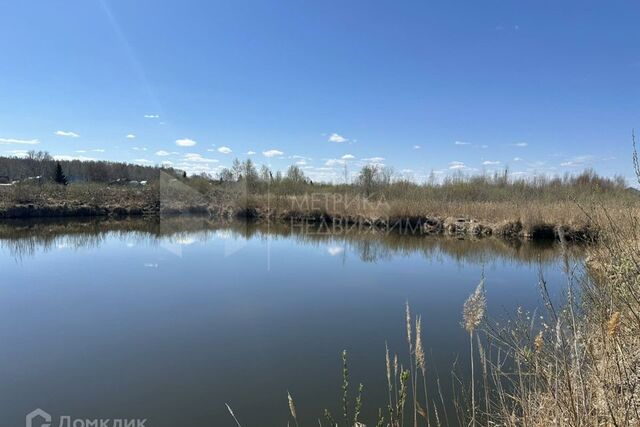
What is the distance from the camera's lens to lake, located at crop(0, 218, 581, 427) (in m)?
3.71

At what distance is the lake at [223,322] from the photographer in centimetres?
371

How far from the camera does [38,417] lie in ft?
11.3

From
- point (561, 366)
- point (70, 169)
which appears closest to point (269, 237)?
point (561, 366)

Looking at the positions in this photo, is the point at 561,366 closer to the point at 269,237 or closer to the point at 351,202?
the point at 269,237

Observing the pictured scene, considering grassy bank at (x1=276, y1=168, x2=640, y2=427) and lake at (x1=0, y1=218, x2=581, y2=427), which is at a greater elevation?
grassy bank at (x1=276, y1=168, x2=640, y2=427)

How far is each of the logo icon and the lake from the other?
0.24 ft

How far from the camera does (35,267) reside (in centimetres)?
940

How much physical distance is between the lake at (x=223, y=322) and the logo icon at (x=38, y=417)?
7 cm

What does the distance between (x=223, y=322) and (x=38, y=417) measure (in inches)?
99.4

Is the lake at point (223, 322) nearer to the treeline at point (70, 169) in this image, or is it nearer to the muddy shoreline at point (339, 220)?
the muddy shoreline at point (339, 220)

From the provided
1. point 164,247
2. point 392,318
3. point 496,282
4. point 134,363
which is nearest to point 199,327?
point 134,363

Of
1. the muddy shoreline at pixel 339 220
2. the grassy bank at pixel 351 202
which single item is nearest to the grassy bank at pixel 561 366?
the muddy shoreline at pixel 339 220

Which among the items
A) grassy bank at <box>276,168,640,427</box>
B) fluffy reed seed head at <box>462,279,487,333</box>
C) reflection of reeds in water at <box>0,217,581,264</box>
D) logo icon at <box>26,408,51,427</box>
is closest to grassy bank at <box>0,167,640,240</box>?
reflection of reeds in water at <box>0,217,581,264</box>

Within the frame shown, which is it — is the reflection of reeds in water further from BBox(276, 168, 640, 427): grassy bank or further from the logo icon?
the logo icon
